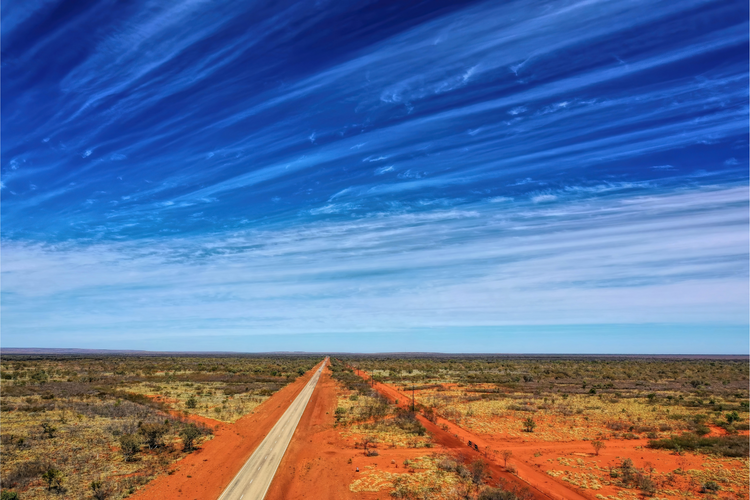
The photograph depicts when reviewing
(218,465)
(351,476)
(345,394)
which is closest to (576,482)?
(351,476)

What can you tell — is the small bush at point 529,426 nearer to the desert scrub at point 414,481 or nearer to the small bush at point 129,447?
the desert scrub at point 414,481

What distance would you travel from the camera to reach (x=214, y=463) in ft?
79.8

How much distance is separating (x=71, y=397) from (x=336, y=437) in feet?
114

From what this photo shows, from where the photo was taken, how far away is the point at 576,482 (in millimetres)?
21875

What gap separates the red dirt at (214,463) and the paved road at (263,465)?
47 centimetres

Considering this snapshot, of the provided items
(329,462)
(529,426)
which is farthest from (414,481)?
(529,426)

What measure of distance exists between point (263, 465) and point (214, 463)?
317 cm

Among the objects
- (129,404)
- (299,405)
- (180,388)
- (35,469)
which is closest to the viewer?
(35,469)

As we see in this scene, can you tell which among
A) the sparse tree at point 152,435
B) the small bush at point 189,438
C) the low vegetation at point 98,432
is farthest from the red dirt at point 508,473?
the sparse tree at point 152,435

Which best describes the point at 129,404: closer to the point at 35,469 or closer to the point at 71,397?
the point at 71,397

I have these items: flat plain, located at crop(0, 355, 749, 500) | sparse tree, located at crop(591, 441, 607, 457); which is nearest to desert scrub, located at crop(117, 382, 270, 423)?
flat plain, located at crop(0, 355, 749, 500)

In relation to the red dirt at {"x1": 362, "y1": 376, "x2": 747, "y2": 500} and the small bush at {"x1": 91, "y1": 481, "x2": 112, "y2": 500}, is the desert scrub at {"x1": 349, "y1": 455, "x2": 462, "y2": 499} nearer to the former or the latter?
the red dirt at {"x1": 362, "y1": 376, "x2": 747, "y2": 500}

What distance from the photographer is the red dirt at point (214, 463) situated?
19969 mm

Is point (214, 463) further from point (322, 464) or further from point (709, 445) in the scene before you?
point (709, 445)
